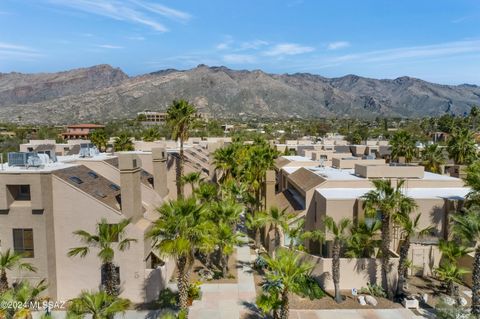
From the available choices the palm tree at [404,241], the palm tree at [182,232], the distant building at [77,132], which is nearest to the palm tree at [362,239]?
the palm tree at [404,241]

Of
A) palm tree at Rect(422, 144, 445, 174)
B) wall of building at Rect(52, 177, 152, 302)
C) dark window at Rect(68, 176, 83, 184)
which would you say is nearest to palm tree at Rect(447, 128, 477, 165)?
palm tree at Rect(422, 144, 445, 174)

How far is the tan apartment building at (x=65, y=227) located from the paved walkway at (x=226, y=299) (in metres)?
3.01

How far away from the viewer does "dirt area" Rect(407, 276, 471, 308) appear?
74.1 feet

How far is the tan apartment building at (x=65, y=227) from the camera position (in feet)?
70.6

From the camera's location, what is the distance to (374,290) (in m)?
23.1

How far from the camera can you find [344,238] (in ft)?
71.6

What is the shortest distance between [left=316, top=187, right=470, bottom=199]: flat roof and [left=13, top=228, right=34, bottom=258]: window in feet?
64.3

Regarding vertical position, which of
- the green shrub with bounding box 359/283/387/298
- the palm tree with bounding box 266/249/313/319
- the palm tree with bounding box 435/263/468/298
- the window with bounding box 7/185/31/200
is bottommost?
the green shrub with bounding box 359/283/387/298

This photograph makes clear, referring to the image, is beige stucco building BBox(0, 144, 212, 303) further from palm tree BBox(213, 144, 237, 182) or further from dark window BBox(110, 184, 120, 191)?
palm tree BBox(213, 144, 237, 182)

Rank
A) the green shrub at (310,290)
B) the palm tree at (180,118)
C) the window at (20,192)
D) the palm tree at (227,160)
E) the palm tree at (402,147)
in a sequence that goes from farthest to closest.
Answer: the palm tree at (402,147)
the palm tree at (227,160)
the palm tree at (180,118)
the green shrub at (310,290)
the window at (20,192)

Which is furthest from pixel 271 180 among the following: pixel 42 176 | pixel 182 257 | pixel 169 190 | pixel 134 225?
pixel 42 176

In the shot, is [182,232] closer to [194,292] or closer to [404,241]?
[194,292]

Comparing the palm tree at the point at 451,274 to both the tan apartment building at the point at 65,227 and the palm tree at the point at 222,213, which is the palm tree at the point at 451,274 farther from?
the tan apartment building at the point at 65,227

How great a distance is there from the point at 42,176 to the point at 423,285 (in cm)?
2600
